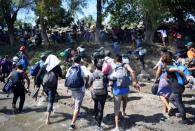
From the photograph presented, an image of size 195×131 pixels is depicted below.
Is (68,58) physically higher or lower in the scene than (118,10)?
lower

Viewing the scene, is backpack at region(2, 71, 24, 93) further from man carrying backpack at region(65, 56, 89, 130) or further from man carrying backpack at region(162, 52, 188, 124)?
man carrying backpack at region(162, 52, 188, 124)

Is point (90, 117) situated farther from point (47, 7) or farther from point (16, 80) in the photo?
point (47, 7)

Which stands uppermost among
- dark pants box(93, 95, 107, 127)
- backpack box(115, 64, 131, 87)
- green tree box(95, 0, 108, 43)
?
green tree box(95, 0, 108, 43)

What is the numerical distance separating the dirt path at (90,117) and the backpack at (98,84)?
3.80 ft

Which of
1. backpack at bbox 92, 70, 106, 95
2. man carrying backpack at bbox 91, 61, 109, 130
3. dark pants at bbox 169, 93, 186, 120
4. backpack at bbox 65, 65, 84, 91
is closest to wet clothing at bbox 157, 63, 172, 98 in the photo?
dark pants at bbox 169, 93, 186, 120

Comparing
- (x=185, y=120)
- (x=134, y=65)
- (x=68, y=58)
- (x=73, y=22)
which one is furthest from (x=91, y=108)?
(x=73, y=22)

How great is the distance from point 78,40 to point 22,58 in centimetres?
1497

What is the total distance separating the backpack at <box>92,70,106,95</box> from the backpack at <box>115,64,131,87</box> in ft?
1.31

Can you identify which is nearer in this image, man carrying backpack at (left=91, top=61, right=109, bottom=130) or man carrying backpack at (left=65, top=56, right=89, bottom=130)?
man carrying backpack at (left=91, top=61, right=109, bottom=130)

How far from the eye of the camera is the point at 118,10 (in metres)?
30.4

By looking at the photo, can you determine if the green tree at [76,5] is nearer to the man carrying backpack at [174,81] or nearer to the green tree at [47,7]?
the green tree at [47,7]

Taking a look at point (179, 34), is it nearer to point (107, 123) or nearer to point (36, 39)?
point (36, 39)

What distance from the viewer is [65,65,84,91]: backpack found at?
35.0 feet

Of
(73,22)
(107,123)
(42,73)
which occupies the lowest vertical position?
(107,123)
